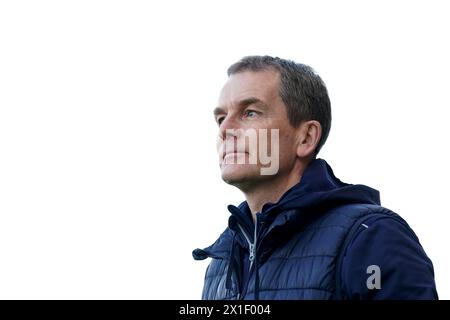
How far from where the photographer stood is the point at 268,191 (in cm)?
505

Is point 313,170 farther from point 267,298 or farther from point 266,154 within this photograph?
point 267,298

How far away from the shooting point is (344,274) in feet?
13.8

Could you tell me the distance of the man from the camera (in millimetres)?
4152

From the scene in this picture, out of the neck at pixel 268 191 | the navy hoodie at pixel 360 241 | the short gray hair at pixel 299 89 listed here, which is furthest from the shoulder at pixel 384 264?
the short gray hair at pixel 299 89

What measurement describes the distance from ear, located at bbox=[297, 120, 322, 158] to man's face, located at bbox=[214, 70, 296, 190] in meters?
0.05

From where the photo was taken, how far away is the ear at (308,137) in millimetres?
5156

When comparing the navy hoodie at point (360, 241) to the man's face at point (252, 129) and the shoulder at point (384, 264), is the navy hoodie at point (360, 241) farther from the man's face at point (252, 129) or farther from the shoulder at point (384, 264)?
the man's face at point (252, 129)

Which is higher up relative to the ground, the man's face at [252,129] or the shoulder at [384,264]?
the man's face at [252,129]

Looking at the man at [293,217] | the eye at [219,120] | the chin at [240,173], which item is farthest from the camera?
the eye at [219,120]

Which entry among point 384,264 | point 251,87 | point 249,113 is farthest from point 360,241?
point 251,87

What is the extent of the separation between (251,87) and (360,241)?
56.3 inches
